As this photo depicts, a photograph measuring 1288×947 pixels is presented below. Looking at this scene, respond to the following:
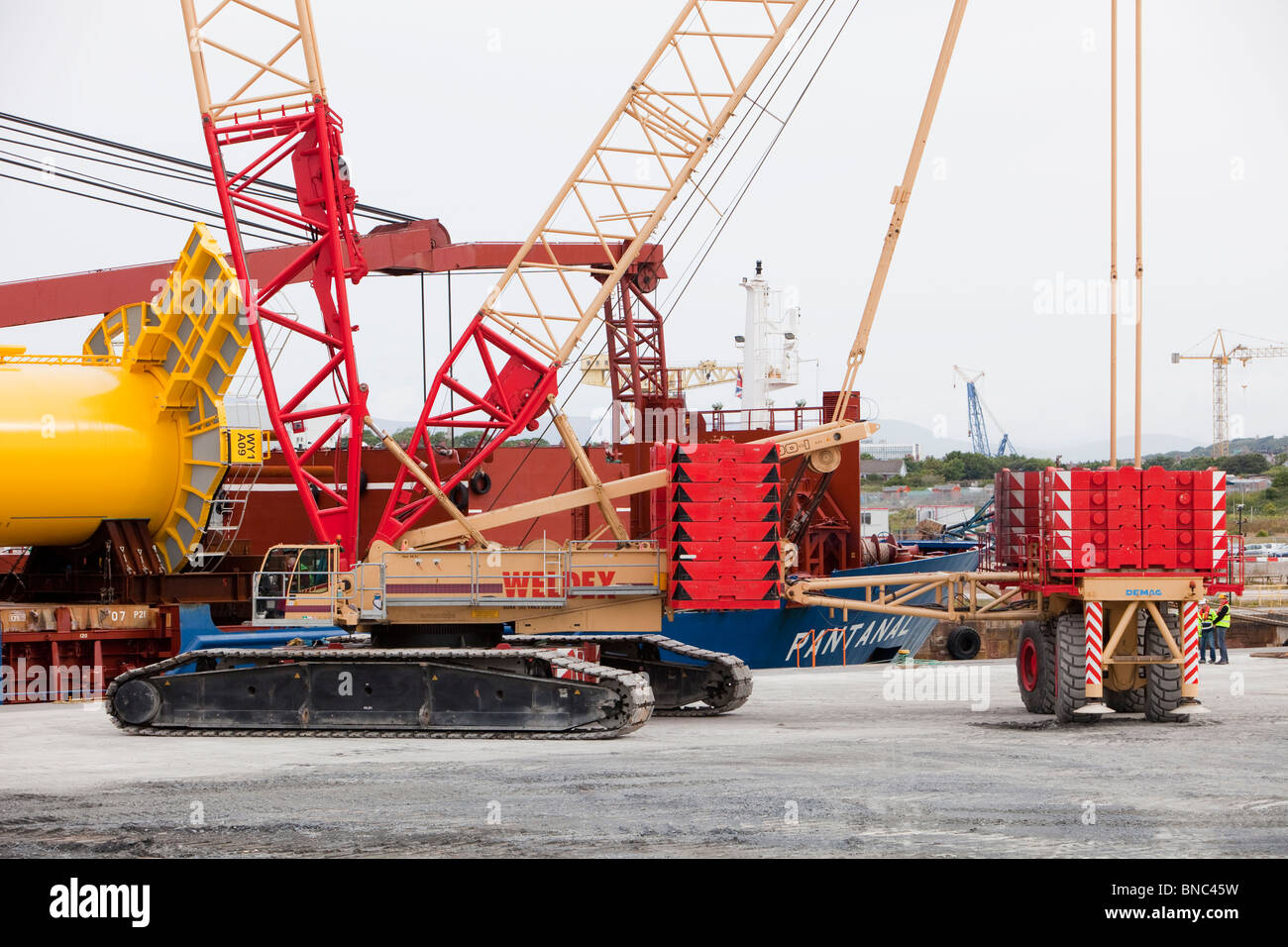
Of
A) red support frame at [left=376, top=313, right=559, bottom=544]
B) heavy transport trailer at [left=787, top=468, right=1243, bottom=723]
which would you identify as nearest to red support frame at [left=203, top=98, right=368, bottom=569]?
red support frame at [left=376, top=313, right=559, bottom=544]

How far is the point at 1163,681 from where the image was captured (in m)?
15.7

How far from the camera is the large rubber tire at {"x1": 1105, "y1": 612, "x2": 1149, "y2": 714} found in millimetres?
16016

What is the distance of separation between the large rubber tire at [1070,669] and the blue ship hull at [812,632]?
9.93m

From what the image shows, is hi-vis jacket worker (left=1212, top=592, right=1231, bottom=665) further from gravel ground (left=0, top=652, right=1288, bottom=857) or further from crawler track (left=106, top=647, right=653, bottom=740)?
crawler track (left=106, top=647, right=653, bottom=740)

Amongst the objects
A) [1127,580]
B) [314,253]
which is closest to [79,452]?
[314,253]

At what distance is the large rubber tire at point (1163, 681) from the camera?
15.7m

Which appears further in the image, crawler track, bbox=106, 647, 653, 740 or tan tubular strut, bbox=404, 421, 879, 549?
tan tubular strut, bbox=404, 421, 879, 549

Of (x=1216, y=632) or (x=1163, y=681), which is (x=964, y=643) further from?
(x=1163, y=681)

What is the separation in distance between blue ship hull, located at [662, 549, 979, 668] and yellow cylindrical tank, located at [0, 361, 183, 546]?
1008 cm

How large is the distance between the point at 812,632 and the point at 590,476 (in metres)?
9.65
